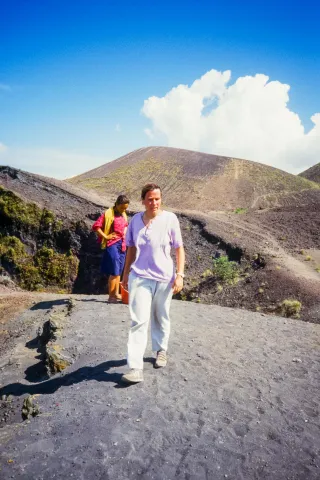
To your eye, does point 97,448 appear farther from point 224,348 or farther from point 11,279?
point 11,279

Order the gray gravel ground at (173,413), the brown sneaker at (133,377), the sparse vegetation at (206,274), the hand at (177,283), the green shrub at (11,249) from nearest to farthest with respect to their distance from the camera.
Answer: the gray gravel ground at (173,413) < the brown sneaker at (133,377) < the hand at (177,283) < the green shrub at (11,249) < the sparse vegetation at (206,274)

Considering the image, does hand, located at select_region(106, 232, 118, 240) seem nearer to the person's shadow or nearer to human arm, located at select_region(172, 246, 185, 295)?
the person's shadow

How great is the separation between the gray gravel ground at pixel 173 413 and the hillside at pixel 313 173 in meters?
51.4

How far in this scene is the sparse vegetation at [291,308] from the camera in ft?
23.7

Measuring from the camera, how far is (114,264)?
5992 millimetres

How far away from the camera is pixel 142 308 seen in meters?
3.27

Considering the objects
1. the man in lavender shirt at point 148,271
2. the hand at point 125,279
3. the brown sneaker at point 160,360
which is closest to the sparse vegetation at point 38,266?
the hand at point 125,279

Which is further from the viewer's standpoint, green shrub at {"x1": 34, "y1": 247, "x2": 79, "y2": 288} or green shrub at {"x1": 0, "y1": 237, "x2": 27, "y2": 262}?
green shrub at {"x1": 34, "y1": 247, "x2": 79, "y2": 288}

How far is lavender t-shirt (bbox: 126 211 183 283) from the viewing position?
3.33 meters

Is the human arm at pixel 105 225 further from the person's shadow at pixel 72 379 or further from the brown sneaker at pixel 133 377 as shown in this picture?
the brown sneaker at pixel 133 377

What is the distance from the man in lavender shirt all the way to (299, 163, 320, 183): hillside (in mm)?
52104

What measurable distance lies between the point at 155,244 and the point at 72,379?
1.82 m

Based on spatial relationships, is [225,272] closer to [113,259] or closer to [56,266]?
[113,259]

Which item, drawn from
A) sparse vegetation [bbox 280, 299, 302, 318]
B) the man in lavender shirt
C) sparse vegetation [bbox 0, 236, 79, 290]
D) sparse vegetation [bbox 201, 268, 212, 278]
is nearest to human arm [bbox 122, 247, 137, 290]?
the man in lavender shirt
